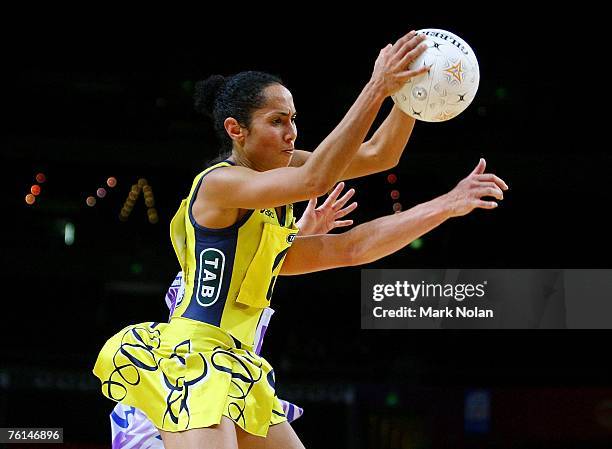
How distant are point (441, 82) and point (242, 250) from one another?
0.69m

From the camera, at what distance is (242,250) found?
2.51m

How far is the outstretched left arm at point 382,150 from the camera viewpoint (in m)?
2.86

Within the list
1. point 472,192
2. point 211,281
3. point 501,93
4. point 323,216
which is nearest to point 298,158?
point 323,216

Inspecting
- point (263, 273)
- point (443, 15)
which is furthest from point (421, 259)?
point (263, 273)

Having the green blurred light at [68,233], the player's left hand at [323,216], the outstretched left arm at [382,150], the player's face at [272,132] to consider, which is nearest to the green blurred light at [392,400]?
the green blurred light at [68,233]

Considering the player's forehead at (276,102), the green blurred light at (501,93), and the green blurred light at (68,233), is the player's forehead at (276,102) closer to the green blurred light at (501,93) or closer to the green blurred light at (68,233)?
Result: the green blurred light at (68,233)

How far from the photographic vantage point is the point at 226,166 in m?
2.51

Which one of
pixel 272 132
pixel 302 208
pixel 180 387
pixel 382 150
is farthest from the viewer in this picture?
pixel 302 208

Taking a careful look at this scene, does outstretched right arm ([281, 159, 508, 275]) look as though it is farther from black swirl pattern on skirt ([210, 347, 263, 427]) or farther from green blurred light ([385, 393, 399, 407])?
green blurred light ([385, 393, 399, 407])

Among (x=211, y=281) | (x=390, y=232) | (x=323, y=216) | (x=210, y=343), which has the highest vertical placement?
(x=323, y=216)

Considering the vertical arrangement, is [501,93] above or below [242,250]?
above

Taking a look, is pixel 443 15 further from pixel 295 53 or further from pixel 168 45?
pixel 168 45

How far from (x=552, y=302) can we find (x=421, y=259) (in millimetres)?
950

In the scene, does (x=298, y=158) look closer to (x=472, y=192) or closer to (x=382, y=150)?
(x=382, y=150)
